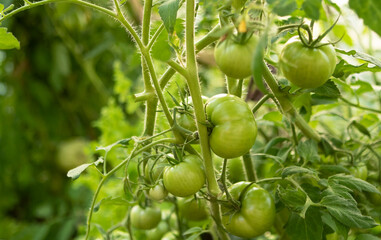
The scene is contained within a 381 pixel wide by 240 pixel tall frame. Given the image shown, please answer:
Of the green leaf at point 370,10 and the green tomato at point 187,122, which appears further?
the green tomato at point 187,122

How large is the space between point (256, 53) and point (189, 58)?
0.14 metres

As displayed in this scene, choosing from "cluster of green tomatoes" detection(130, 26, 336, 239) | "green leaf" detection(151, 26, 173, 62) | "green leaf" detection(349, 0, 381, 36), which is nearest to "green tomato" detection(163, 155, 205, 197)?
"cluster of green tomatoes" detection(130, 26, 336, 239)

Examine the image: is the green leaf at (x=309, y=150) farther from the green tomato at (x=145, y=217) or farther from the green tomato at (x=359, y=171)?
the green tomato at (x=145, y=217)

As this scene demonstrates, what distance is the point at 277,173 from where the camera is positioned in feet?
1.96

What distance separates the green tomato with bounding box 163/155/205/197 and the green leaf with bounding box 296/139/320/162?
153 millimetres

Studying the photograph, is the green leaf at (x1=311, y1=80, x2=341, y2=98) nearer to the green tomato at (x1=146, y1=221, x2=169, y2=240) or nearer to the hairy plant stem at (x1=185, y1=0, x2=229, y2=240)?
the hairy plant stem at (x1=185, y1=0, x2=229, y2=240)

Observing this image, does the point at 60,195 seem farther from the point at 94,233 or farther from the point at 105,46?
the point at 94,233

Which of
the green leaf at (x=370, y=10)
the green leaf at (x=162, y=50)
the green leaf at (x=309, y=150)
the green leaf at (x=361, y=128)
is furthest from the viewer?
the green leaf at (x=361, y=128)

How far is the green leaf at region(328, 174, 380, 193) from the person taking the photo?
49 centimetres

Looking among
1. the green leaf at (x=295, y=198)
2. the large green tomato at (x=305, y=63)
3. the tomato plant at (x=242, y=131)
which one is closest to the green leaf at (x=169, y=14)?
the tomato plant at (x=242, y=131)

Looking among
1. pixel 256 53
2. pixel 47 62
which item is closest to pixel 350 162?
pixel 256 53

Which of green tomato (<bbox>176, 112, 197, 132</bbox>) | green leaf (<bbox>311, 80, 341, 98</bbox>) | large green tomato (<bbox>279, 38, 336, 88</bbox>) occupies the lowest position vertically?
green tomato (<bbox>176, 112, 197, 132</bbox>)

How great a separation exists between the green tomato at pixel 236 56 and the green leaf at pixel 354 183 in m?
0.19

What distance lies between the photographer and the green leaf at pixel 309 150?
1.81 ft
